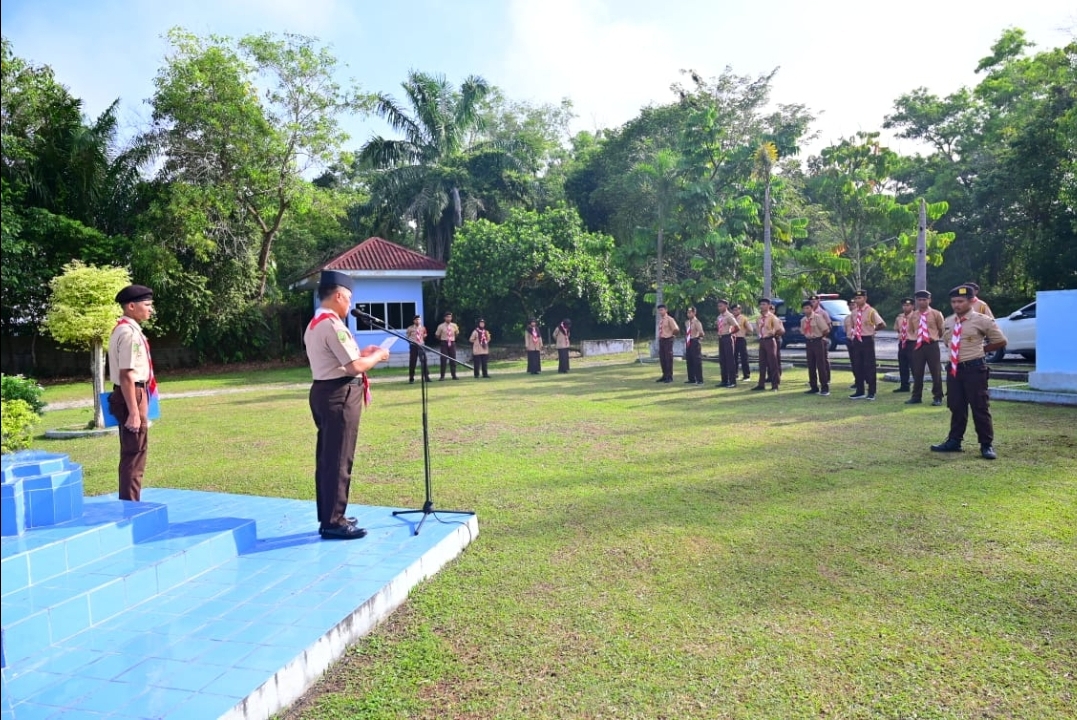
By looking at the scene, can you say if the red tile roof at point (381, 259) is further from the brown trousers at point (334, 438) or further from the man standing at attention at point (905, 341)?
the brown trousers at point (334, 438)

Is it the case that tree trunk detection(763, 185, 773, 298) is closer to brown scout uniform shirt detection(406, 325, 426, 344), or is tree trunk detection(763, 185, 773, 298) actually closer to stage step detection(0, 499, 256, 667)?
brown scout uniform shirt detection(406, 325, 426, 344)

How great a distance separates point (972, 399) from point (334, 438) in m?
5.59

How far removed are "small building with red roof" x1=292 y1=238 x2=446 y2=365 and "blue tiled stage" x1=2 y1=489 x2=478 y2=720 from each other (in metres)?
18.4

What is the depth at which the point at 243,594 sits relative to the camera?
3721 mm

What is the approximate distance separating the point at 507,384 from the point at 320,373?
1089 cm

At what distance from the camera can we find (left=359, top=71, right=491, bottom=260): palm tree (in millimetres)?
25359

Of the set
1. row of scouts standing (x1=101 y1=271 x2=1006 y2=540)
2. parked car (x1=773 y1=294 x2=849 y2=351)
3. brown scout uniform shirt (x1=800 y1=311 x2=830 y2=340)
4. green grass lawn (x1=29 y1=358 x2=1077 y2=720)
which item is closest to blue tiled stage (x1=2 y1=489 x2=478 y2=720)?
green grass lawn (x1=29 y1=358 x2=1077 y2=720)

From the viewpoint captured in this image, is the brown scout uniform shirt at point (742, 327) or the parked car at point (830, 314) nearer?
the brown scout uniform shirt at point (742, 327)

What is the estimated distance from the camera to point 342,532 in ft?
15.0

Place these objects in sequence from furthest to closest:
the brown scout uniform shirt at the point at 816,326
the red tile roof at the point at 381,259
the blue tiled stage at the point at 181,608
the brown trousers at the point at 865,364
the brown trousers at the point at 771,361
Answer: the red tile roof at the point at 381,259
the brown trousers at the point at 771,361
the brown scout uniform shirt at the point at 816,326
the brown trousers at the point at 865,364
the blue tiled stage at the point at 181,608

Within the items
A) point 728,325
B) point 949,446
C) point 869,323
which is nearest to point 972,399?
point 949,446

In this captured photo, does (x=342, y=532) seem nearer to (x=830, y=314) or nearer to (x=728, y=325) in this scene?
(x=728, y=325)

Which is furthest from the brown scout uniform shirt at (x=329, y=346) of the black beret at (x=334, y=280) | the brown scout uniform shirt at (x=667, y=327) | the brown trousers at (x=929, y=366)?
the brown scout uniform shirt at (x=667, y=327)

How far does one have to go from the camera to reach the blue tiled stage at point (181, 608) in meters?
2.81
